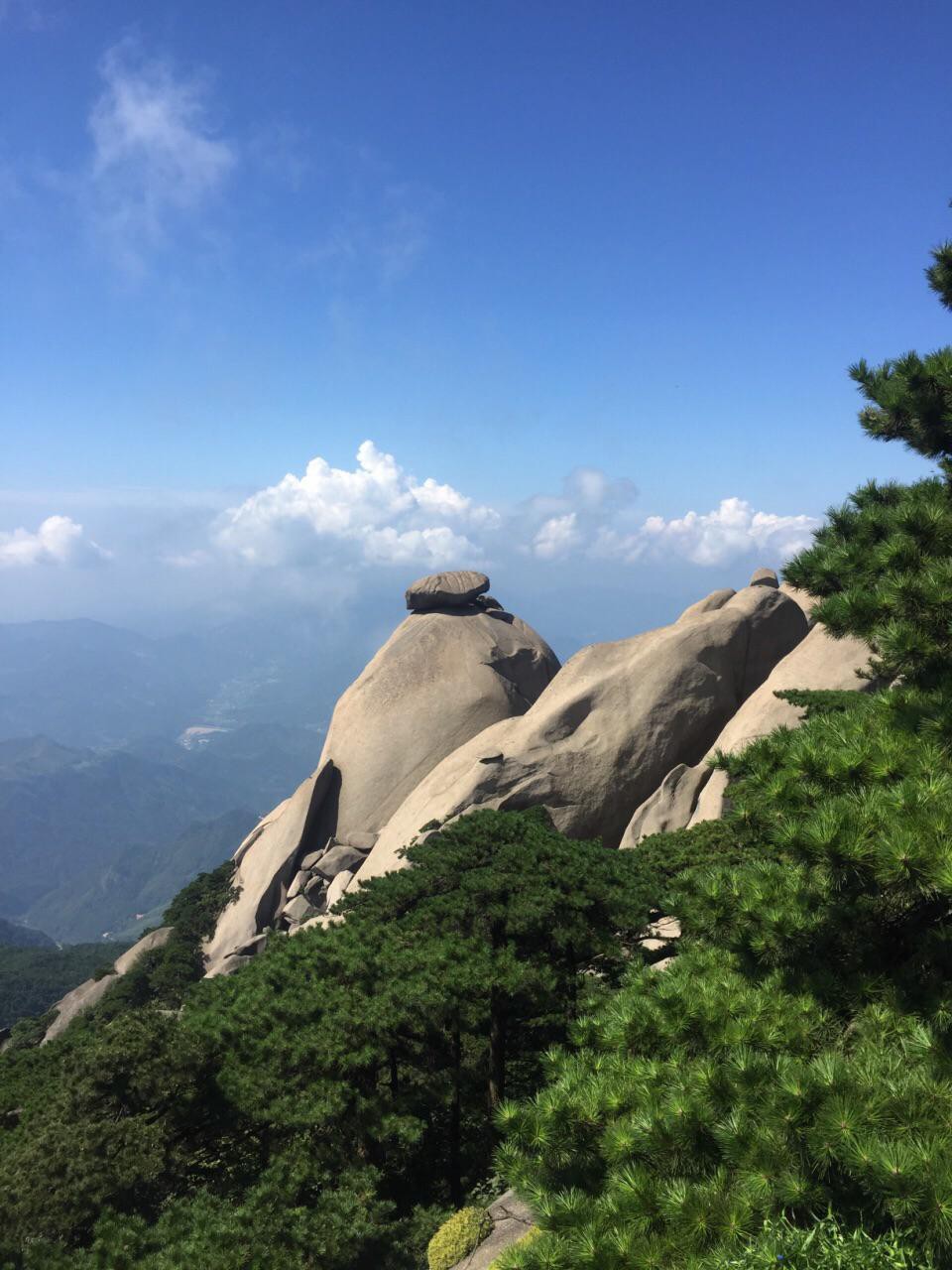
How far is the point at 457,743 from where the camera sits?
126 ft

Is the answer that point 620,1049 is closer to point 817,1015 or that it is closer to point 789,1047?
point 789,1047

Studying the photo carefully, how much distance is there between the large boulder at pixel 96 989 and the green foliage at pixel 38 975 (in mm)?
67160

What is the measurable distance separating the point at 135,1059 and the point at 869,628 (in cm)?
1338

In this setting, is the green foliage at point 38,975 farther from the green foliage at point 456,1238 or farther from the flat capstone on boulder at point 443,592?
the green foliage at point 456,1238

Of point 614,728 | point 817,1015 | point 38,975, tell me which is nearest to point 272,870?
point 614,728

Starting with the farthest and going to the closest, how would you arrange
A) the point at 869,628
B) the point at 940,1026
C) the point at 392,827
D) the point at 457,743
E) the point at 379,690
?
the point at 379,690 → the point at 457,743 → the point at 392,827 → the point at 869,628 → the point at 940,1026

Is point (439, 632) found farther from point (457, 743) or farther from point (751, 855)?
point (751, 855)

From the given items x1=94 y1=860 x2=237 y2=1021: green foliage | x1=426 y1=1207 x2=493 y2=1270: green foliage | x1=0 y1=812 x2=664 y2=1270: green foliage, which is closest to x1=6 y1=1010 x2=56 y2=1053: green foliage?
x1=94 y1=860 x2=237 y2=1021: green foliage

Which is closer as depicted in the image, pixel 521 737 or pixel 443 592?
pixel 521 737

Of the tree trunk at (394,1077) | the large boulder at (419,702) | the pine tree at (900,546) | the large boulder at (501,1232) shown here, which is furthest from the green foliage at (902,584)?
the large boulder at (419,702)

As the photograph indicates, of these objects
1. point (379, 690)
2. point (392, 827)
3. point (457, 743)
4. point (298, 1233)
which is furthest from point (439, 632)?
point (298, 1233)

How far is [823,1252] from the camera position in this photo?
521 cm

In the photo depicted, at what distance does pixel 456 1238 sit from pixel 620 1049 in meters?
6.41

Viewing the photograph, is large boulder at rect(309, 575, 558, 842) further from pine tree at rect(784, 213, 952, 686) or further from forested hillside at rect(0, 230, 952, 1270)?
pine tree at rect(784, 213, 952, 686)
